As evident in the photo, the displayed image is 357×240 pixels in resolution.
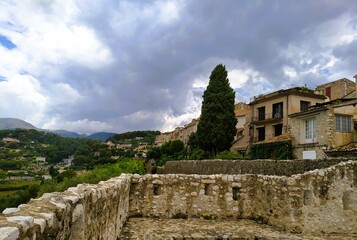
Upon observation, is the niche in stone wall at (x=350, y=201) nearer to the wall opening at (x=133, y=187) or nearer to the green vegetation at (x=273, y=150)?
the wall opening at (x=133, y=187)

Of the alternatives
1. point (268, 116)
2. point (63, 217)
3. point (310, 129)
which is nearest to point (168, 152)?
point (268, 116)

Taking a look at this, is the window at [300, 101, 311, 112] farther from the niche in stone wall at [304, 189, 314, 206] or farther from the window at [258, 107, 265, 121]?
the niche in stone wall at [304, 189, 314, 206]

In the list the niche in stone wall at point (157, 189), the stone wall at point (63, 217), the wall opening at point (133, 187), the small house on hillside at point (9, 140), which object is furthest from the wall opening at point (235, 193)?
the small house on hillside at point (9, 140)

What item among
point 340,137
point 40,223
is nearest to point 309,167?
point 40,223

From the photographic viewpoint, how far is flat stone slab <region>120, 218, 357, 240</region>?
21.9ft

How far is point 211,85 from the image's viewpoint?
40469 mm

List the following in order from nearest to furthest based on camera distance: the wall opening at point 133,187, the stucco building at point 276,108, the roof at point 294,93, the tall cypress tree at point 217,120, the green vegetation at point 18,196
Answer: the wall opening at point 133,187 < the green vegetation at point 18,196 < the stucco building at point 276,108 < the roof at point 294,93 < the tall cypress tree at point 217,120

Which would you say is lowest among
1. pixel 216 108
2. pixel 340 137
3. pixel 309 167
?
pixel 309 167

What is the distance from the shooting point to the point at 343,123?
24500 mm

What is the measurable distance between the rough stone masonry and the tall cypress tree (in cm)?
2874

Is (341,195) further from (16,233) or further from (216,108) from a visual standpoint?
(216,108)

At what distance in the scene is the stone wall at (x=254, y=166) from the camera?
36.7 ft

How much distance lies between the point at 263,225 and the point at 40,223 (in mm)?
6846

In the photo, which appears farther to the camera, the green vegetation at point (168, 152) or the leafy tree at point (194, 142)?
the green vegetation at point (168, 152)
